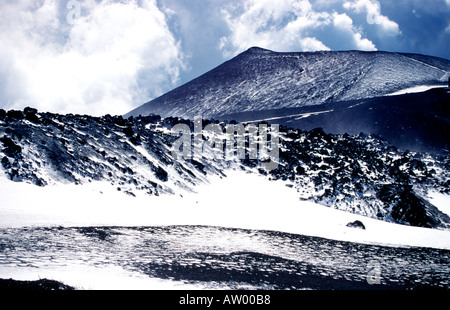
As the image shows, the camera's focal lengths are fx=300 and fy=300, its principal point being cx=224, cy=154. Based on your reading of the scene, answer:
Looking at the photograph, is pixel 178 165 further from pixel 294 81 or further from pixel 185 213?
pixel 294 81

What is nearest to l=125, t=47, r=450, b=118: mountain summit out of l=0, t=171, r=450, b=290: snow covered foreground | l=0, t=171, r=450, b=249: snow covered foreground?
l=0, t=171, r=450, b=249: snow covered foreground

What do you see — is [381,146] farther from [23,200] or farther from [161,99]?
[161,99]

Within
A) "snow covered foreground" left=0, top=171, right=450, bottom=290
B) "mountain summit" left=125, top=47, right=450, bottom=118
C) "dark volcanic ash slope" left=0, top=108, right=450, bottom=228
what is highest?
"mountain summit" left=125, top=47, right=450, bottom=118

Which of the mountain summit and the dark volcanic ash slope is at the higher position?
the mountain summit

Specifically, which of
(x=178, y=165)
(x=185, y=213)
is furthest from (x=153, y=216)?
(x=178, y=165)

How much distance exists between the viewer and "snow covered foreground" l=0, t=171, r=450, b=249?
36.1 ft

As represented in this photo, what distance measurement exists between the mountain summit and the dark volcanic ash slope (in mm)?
26026

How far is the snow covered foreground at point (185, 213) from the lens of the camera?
1101 centimetres

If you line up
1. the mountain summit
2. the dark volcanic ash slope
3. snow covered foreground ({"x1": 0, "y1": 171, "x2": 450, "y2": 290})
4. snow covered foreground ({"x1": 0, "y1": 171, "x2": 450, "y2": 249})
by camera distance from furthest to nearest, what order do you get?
the mountain summit → the dark volcanic ash slope → snow covered foreground ({"x1": 0, "y1": 171, "x2": 450, "y2": 249}) → snow covered foreground ({"x1": 0, "y1": 171, "x2": 450, "y2": 290})

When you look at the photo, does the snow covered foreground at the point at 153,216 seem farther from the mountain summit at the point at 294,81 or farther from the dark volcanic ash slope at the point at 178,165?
the mountain summit at the point at 294,81

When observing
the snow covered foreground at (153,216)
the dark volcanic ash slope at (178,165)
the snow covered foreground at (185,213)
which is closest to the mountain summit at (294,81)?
the dark volcanic ash slope at (178,165)

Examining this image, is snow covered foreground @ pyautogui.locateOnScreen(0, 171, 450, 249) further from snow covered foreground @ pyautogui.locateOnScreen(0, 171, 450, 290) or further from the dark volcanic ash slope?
the dark volcanic ash slope

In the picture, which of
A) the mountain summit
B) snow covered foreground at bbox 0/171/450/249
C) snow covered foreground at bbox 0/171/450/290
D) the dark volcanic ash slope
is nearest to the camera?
snow covered foreground at bbox 0/171/450/290
